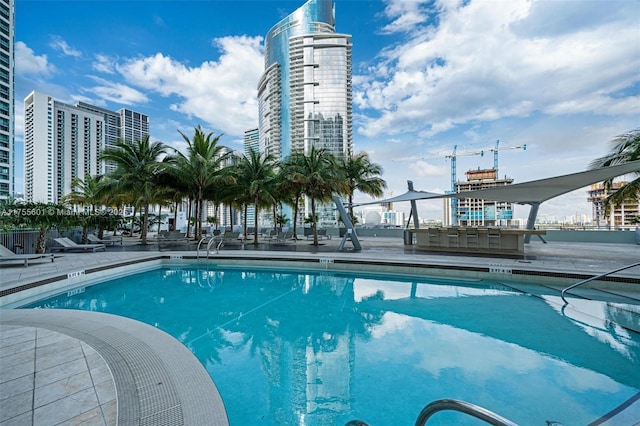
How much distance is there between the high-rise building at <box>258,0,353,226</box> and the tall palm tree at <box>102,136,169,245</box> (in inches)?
1261

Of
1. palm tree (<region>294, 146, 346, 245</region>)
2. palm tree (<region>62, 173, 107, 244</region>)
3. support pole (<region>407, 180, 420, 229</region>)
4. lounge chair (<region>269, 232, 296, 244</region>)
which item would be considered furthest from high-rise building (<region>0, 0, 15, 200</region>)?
support pole (<region>407, 180, 420, 229</region>)

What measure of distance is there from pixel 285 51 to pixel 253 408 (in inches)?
2470

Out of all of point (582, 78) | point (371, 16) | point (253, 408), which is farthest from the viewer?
point (371, 16)

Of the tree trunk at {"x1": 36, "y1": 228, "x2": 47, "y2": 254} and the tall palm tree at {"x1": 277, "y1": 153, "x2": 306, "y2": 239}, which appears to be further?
the tall palm tree at {"x1": 277, "y1": 153, "x2": 306, "y2": 239}

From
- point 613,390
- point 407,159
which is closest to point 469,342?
point 613,390

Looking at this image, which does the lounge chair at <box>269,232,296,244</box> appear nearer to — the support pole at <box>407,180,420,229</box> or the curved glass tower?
the support pole at <box>407,180,420,229</box>

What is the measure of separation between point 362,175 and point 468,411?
19474 millimetres

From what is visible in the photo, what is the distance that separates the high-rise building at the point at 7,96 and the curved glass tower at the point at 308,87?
149ft

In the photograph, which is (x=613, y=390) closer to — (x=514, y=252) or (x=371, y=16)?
(x=514, y=252)

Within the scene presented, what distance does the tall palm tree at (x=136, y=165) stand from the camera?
52.5 ft

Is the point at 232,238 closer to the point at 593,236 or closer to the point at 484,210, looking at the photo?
the point at 593,236

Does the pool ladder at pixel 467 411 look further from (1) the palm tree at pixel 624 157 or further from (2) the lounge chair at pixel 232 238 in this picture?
(2) the lounge chair at pixel 232 238

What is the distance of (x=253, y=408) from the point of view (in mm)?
3045

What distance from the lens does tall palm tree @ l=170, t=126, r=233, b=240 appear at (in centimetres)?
1686
